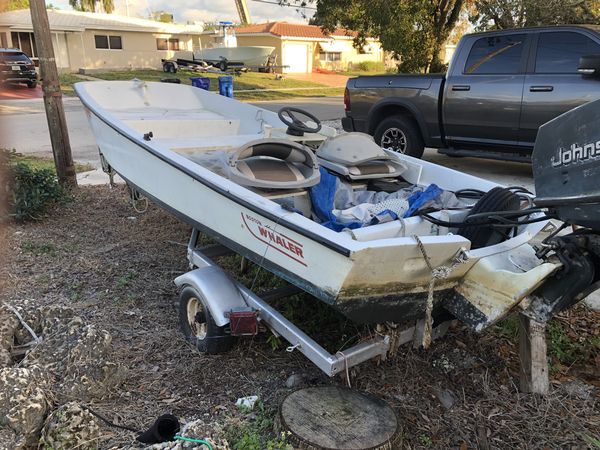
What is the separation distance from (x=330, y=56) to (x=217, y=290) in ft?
146

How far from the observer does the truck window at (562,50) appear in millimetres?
6762

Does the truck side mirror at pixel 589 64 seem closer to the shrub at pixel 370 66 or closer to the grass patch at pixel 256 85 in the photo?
the grass patch at pixel 256 85

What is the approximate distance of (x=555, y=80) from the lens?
22.5 feet

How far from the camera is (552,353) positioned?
11.8 feet

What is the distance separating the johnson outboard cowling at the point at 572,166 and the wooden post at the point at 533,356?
2.30ft

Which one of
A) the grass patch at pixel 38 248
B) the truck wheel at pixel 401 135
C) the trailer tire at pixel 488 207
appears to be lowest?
the grass patch at pixel 38 248

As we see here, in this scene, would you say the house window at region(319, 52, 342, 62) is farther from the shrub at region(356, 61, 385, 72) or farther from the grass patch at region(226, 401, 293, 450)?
the grass patch at region(226, 401, 293, 450)

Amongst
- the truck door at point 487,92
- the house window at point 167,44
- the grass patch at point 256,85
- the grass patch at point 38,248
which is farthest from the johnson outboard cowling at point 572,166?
the house window at point 167,44

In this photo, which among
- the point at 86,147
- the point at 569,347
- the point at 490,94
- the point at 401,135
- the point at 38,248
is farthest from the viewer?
the point at 86,147

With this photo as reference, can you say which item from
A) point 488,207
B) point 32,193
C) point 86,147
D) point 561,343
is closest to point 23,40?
point 86,147

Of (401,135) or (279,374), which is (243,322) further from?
(401,135)

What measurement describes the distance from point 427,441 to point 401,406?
0.97ft

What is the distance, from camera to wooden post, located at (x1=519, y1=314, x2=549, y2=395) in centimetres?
301

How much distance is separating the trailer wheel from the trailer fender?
5cm
